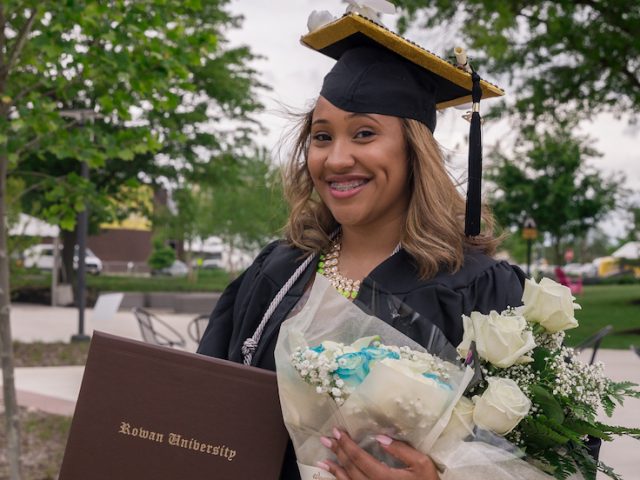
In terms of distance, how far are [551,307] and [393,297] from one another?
41 cm

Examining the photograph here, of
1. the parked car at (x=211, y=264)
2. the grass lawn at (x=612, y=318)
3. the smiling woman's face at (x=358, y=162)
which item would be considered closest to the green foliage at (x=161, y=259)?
the parked car at (x=211, y=264)

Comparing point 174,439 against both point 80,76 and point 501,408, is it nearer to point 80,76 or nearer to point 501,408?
point 501,408

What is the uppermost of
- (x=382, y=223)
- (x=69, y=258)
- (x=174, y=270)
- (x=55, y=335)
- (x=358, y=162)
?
(x=358, y=162)

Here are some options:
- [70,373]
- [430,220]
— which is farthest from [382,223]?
[70,373]

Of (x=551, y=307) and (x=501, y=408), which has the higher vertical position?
(x=551, y=307)

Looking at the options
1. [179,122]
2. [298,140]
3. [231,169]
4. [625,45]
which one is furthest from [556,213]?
[298,140]

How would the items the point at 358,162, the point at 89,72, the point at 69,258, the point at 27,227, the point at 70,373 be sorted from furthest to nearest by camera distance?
the point at 69,258 → the point at 27,227 → the point at 70,373 → the point at 89,72 → the point at 358,162

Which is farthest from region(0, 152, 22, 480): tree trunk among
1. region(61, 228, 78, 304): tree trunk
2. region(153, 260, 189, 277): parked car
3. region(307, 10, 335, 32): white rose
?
region(153, 260, 189, 277): parked car

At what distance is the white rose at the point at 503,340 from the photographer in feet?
5.06

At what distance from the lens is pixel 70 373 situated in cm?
1002

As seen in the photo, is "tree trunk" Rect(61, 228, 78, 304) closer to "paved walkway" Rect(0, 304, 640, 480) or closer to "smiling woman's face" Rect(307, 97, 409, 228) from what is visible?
"paved walkway" Rect(0, 304, 640, 480)

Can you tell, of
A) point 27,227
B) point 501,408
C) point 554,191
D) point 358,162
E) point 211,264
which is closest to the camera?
point 501,408

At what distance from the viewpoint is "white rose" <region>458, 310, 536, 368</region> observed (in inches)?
60.7

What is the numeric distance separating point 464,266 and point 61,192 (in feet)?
10.4
